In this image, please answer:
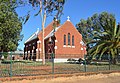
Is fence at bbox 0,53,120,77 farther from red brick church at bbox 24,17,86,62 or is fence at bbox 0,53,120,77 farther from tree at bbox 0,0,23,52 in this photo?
red brick church at bbox 24,17,86,62

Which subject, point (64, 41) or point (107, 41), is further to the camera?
point (64, 41)

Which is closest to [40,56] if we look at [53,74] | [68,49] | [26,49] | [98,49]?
[53,74]

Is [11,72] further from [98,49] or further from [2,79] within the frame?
[98,49]

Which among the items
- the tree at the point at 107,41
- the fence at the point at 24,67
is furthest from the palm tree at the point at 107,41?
the fence at the point at 24,67

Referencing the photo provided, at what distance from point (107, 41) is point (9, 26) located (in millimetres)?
14023

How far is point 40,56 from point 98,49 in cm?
990

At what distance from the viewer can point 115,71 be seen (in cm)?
2223

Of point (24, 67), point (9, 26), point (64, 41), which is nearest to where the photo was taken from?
point (24, 67)

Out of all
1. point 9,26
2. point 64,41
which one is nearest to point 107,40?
point 9,26

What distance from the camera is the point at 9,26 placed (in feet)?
112

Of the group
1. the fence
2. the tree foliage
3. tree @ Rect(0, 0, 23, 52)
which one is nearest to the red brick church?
tree @ Rect(0, 0, 23, 52)

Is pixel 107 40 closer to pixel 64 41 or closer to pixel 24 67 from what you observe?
pixel 24 67

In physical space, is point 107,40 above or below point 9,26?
below

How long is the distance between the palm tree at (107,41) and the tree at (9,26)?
11910mm
